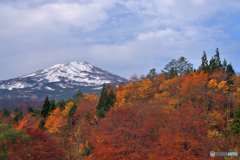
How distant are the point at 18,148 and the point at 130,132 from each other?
16.1 metres

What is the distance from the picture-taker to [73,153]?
203 feet

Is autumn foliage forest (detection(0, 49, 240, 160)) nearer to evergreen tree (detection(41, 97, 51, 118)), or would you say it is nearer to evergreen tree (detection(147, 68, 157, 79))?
evergreen tree (detection(41, 97, 51, 118))

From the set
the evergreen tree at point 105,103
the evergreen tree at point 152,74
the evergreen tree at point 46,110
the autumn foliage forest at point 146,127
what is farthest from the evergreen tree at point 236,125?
the evergreen tree at point 152,74

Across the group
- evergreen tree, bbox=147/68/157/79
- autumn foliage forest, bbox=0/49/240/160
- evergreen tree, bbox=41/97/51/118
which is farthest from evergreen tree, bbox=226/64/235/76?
evergreen tree, bbox=41/97/51/118

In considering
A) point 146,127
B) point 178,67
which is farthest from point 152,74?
point 146,127

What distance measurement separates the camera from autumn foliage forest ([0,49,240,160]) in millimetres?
43509

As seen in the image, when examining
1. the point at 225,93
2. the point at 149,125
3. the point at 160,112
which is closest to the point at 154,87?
the point at 225,93

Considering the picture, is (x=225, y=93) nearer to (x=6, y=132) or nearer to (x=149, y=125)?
(x=149, y=125)

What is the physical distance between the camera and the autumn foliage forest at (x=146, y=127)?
4351 cm

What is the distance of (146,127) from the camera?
172ft

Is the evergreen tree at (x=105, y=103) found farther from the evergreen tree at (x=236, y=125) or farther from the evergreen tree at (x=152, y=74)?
the evergreen tree at (x=236, y=125)

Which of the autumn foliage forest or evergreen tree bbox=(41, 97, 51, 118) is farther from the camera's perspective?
evergreen tree bbox=(41, 97, 51, 118)

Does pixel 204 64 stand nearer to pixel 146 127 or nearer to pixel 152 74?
pixel 152 74

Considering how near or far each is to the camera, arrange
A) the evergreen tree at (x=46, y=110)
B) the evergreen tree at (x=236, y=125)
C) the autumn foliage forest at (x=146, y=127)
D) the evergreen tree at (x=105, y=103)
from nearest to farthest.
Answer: the autumn foliage forest at (x=146, y=127)
the evergreen tree at (x=236, y=125)
the evergreen tree at (x=105, y=103)
the evergreen tree at (x=46, y=110)
